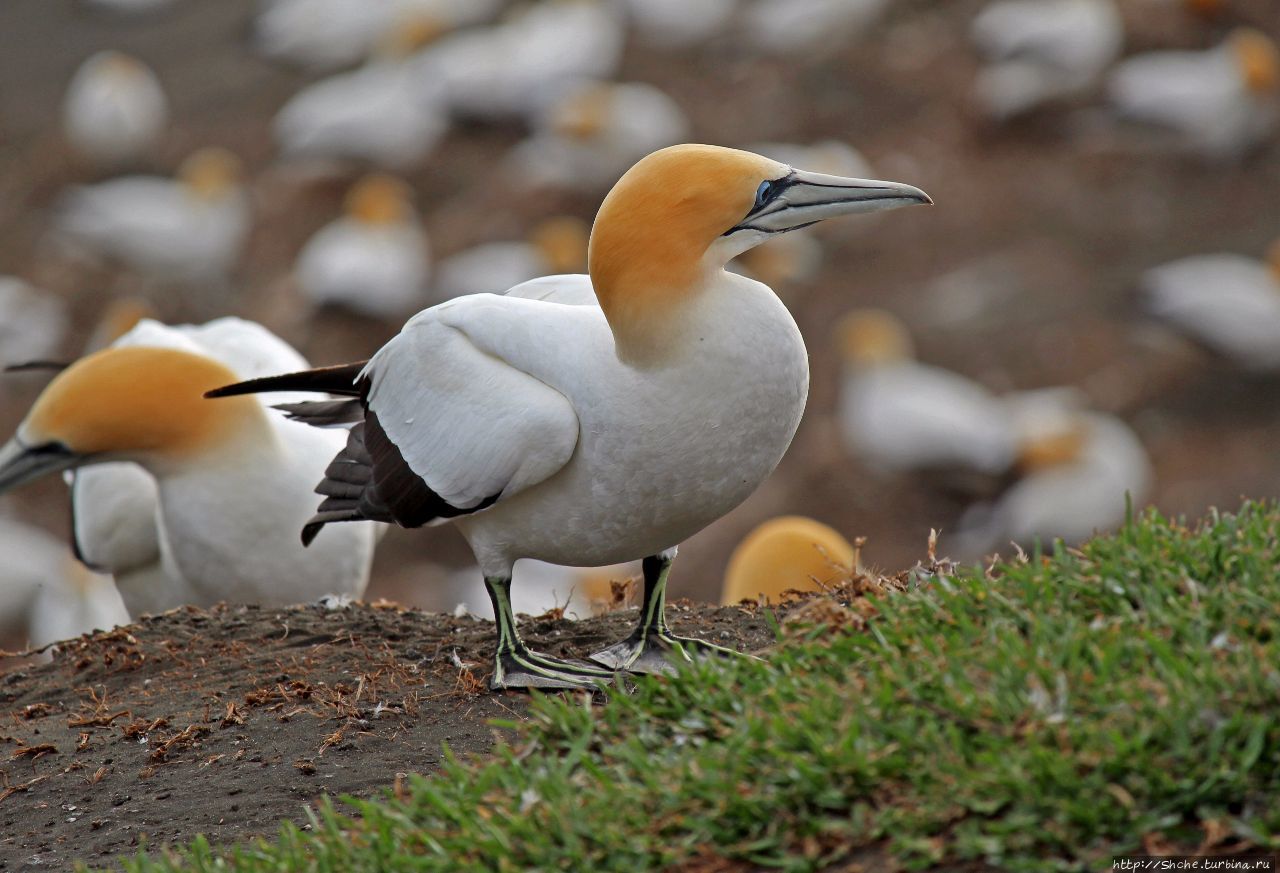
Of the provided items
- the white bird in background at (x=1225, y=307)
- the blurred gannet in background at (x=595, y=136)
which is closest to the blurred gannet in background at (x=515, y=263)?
the blurred gannet in background at (x=595, y=136)

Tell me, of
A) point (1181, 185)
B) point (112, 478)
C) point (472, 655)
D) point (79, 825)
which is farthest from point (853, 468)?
point (79, 825)

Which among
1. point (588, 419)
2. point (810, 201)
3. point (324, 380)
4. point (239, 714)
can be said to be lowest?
point (239, 714)

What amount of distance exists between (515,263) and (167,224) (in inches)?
137

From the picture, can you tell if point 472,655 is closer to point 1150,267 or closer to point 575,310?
point 575,310

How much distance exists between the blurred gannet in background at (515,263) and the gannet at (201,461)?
24.2 ft

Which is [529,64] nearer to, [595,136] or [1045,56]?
[595,136]

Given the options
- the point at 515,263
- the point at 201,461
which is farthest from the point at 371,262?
the point at 201,461

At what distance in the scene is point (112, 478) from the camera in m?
6.71

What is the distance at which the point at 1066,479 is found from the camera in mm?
11055

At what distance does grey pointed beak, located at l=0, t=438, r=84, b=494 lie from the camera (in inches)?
228

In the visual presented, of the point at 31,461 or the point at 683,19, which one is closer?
the point at 31,461

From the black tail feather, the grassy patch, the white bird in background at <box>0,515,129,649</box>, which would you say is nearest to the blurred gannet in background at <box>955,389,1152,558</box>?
the white bird in background at <box>0,515,129,649</box>

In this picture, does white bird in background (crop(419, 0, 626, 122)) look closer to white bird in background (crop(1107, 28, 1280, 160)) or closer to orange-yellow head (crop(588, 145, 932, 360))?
white bird in background (crop(1107, 28, 1280, 160))

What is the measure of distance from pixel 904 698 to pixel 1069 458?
8255mm
